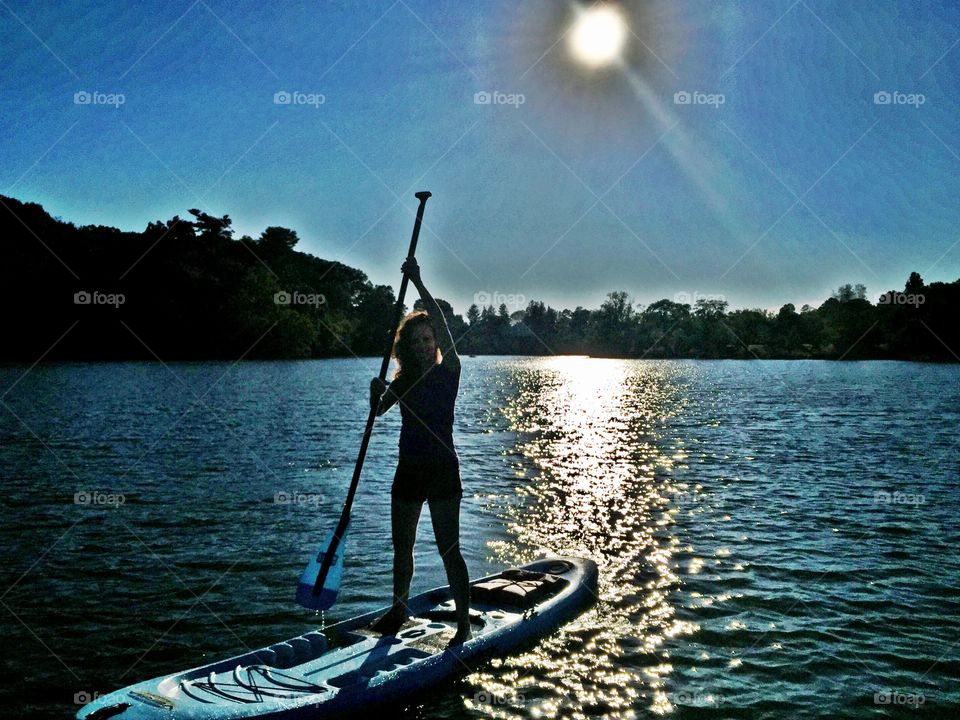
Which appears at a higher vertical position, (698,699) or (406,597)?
(406,597)

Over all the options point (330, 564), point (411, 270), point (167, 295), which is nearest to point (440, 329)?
point (411, 270)

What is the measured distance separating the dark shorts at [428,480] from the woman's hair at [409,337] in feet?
2.96

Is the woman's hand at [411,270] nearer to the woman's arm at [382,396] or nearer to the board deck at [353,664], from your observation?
the woman's arm at [382,396]

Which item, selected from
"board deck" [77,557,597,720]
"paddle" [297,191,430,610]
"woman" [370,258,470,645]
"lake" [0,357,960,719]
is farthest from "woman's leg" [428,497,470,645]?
"paddle" [297,191,430,610]

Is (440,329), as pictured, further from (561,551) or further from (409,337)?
(561,551)

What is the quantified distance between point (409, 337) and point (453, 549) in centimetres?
208

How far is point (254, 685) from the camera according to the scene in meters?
6.17

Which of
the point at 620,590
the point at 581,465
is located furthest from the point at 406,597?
the point at 581,465

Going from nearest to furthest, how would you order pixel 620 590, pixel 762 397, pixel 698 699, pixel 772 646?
1. pixel 698 699
2. pixel 772 646
3. pixel 620 590
4. pixel 762 397

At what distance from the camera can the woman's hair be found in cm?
675

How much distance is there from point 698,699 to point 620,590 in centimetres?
328

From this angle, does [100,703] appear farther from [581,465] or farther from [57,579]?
[581,465]

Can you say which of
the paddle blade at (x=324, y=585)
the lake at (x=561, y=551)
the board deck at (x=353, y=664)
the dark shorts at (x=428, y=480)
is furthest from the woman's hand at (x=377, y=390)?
the lake at (x=561, y=551)

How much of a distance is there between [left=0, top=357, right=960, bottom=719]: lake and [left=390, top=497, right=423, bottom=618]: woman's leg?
42.2 inches
